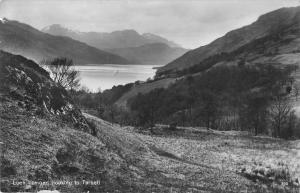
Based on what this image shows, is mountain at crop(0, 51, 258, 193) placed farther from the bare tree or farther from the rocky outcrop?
the bare tree

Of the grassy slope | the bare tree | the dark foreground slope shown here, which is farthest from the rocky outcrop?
the bare tree

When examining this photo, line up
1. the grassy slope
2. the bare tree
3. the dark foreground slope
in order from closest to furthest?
the dark foreground slope, the grassy slope, the bare tree

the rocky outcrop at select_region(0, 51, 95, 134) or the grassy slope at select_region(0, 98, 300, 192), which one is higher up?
the rocky outcrop at select_region(0, 51, 95, 134)

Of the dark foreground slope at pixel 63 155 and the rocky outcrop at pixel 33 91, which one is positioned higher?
the rocky outcrop at pixel 33 91

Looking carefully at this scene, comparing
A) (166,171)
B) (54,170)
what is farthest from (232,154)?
(54,170)

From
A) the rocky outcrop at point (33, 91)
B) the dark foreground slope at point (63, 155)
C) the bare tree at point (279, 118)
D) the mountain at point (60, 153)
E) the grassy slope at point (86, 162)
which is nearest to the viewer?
the mountain at point (60, 153)

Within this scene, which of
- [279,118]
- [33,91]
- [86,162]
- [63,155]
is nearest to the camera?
[63,155]

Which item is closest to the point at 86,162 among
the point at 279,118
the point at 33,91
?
the point at 33,91

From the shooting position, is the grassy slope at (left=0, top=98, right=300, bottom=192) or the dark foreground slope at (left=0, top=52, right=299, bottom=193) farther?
the grassy slope at (left=0, top=98, right=300, bottom=192)

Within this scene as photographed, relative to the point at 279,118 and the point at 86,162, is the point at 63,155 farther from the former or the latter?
the point at 279,118

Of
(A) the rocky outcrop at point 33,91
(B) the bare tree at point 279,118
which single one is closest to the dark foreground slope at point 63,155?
(A) the rocky outcrop at point 33,91

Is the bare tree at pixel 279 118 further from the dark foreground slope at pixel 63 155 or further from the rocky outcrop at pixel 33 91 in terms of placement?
the rocky outcrop at pixel 33 91

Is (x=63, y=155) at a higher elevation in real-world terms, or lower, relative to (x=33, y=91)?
lower
